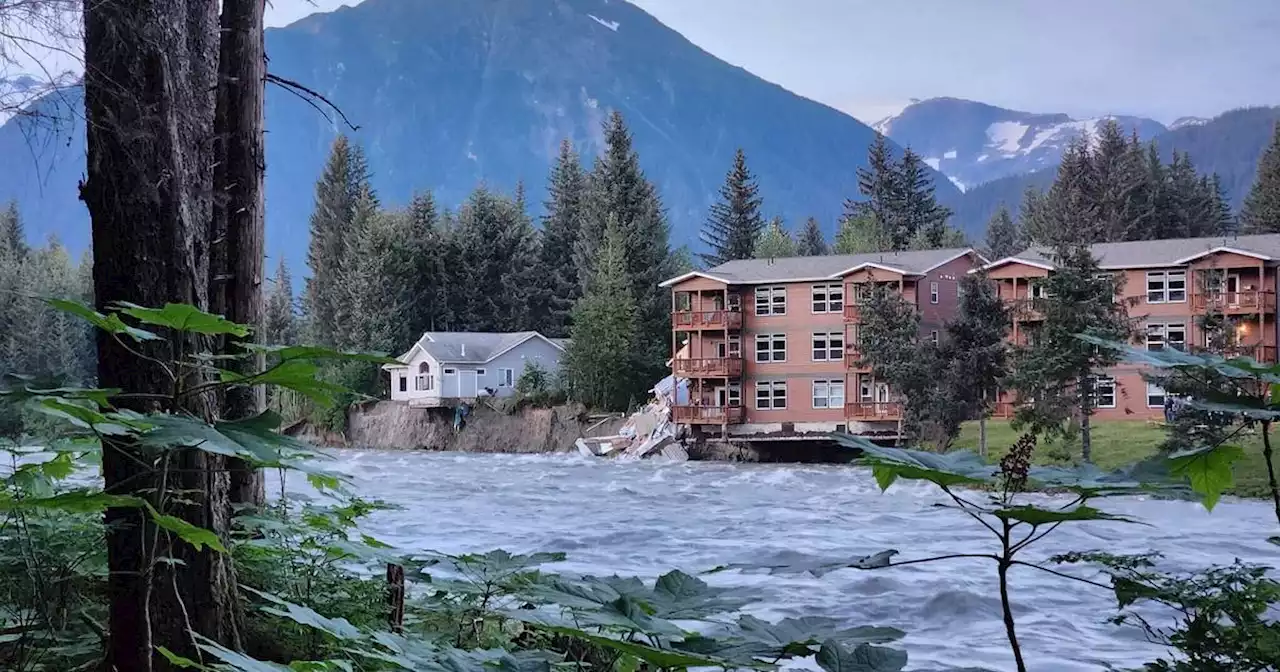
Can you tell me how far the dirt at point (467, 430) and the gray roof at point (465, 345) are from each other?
2.15 m

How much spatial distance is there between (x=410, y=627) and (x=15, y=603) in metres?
1.51

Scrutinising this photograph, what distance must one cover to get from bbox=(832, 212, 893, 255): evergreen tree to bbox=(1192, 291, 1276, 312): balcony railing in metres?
23.6

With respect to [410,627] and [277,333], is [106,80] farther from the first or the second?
[277,333]

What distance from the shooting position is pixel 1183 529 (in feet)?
55.7

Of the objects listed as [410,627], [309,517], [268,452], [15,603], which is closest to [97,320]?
[268,452]

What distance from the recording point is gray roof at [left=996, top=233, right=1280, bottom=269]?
102 ft

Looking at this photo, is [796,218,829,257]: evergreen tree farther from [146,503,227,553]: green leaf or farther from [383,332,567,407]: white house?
[146,503,227,553]: green leaf

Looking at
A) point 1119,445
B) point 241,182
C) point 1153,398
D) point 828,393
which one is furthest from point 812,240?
point 241,182

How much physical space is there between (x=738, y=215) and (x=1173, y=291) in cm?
2792

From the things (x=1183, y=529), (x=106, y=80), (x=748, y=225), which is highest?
(x=748, y=225)

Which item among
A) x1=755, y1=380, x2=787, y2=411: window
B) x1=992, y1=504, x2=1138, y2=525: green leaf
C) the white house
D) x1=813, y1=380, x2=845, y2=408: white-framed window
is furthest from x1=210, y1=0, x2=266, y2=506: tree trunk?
the white house

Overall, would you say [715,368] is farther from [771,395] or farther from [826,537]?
[826,537]

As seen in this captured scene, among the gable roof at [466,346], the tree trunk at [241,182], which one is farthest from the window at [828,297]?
the tree trunk at [241,182]

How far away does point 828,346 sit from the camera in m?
34.2
